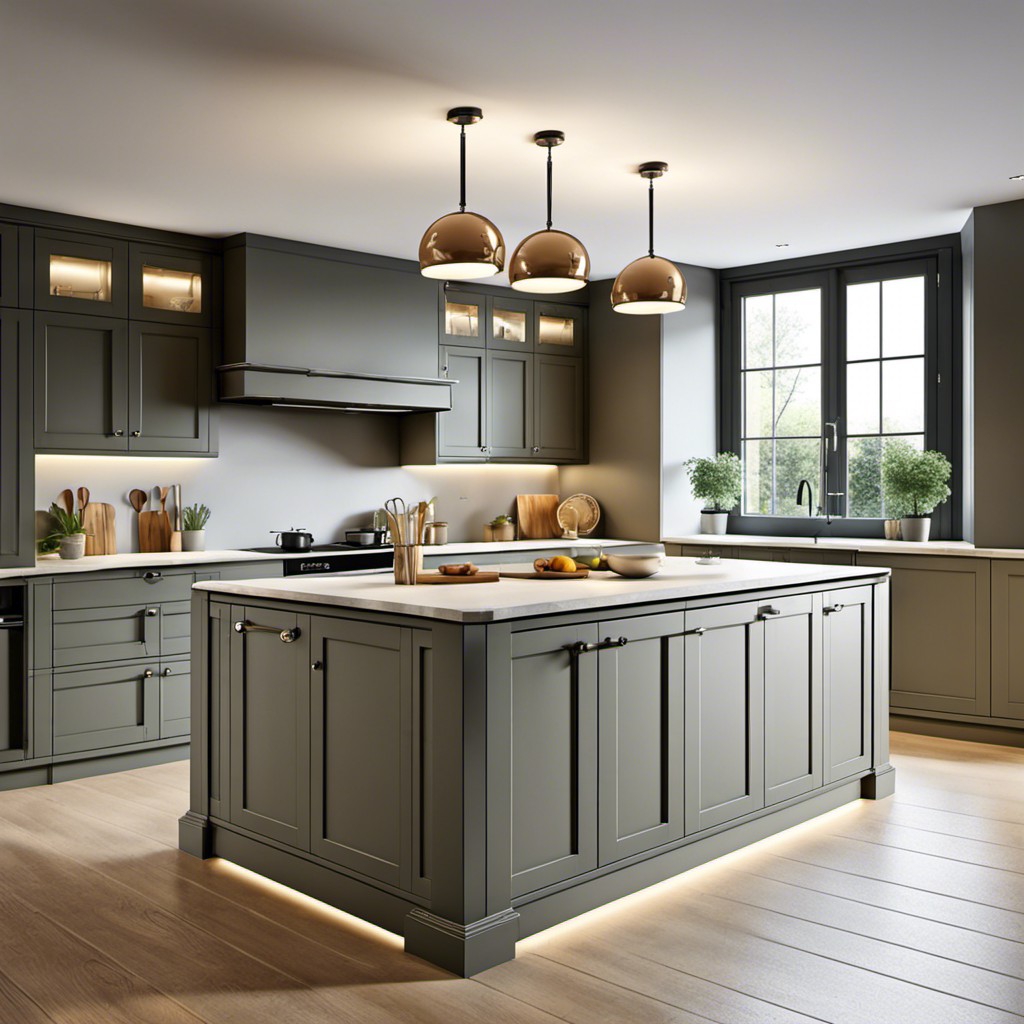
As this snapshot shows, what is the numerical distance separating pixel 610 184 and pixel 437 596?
99.0 inches

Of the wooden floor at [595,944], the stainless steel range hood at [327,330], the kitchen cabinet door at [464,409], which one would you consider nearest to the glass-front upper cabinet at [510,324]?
the kitchen cabinet door at [464,409]

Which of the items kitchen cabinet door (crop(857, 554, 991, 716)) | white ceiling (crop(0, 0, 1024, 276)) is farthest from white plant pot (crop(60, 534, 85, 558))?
kitchen cabinet door (crop(857, 554, 991, 716))

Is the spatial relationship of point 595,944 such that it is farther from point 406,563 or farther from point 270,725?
point 406,563

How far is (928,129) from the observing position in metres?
A: 4.18

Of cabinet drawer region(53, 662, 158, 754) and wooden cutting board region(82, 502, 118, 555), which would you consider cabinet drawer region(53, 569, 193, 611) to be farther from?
wooden cutting board region(82, 502, 118, 555)

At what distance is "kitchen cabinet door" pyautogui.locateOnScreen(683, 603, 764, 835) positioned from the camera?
11.6ft

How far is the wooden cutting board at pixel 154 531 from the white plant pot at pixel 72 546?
0.46 m

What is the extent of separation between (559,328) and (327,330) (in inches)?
77.2

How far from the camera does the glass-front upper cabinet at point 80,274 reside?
5.10 metres

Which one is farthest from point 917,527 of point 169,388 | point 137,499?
point 137,499

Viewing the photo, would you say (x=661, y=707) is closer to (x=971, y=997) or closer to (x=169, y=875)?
(x=971, y=997)

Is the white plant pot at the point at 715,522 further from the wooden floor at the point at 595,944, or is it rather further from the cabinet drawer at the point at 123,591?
the cabinet drawer at the point at 123,591

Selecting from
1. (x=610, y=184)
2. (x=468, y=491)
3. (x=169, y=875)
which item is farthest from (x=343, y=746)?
(x=468, y=491)

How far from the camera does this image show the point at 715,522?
6973 mm
